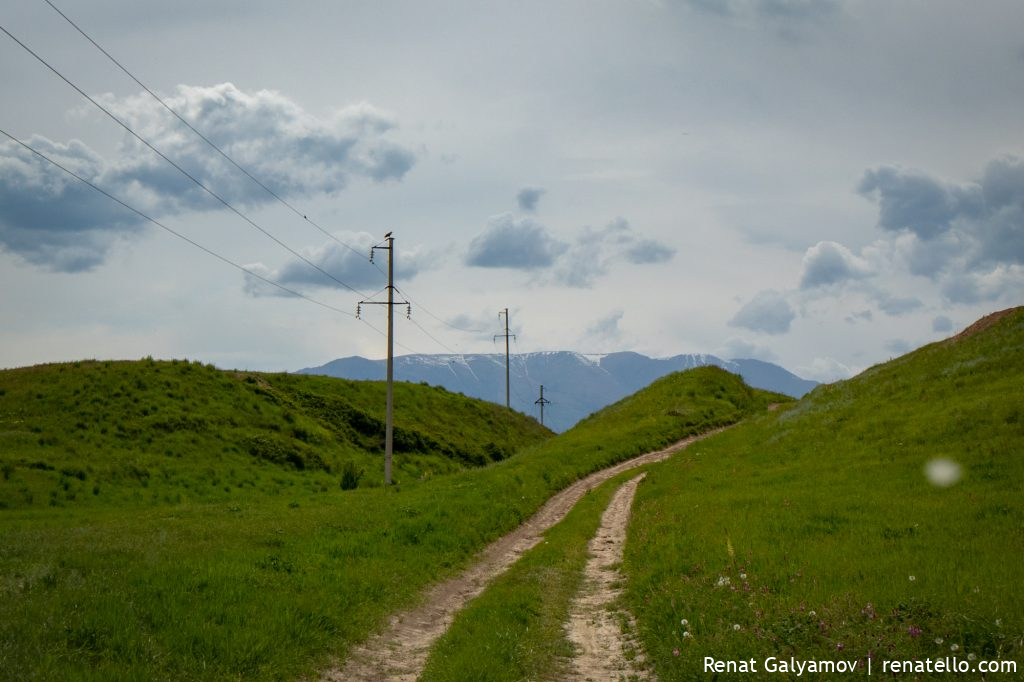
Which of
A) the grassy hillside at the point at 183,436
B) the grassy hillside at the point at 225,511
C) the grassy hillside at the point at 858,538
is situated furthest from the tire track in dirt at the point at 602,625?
the grassy hillside at the point at 183,436

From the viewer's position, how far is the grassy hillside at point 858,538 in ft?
38.5

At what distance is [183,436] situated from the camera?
50438 millimetres

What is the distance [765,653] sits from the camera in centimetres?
1177

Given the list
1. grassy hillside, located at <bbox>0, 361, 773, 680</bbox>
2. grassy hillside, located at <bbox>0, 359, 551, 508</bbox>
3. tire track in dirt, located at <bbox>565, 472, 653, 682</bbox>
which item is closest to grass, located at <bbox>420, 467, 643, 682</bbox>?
tire track in dirt, located at <bbox>565, 472, 653, 682</bbox>

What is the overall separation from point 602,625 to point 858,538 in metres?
7.11

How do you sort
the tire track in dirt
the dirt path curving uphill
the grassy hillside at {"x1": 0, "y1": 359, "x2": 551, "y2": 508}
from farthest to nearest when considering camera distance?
1. the grassy hillside at {"x1": 0, "y1": 359, "x2": 551, "y2": 508}
2. the dirt path curving uphill
3. the tire track in dirt

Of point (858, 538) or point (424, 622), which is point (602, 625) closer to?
point (424, 622)

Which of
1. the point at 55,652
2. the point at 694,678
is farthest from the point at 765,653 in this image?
the point at 55,652

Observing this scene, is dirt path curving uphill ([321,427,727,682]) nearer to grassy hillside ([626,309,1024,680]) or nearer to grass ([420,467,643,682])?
grass ([420,467,643,682])

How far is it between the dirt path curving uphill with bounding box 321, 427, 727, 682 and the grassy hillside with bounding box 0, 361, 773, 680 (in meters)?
0.51

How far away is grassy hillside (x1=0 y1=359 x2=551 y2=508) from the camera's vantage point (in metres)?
40.5

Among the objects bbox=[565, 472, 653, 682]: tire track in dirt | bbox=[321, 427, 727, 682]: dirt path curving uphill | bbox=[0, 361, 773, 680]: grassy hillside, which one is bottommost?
bbox=[321, 427, 727, 682]: dirt path curving uphill

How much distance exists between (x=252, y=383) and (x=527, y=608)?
183ft

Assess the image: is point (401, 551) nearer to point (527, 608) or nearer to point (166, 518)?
point (527, 608)
